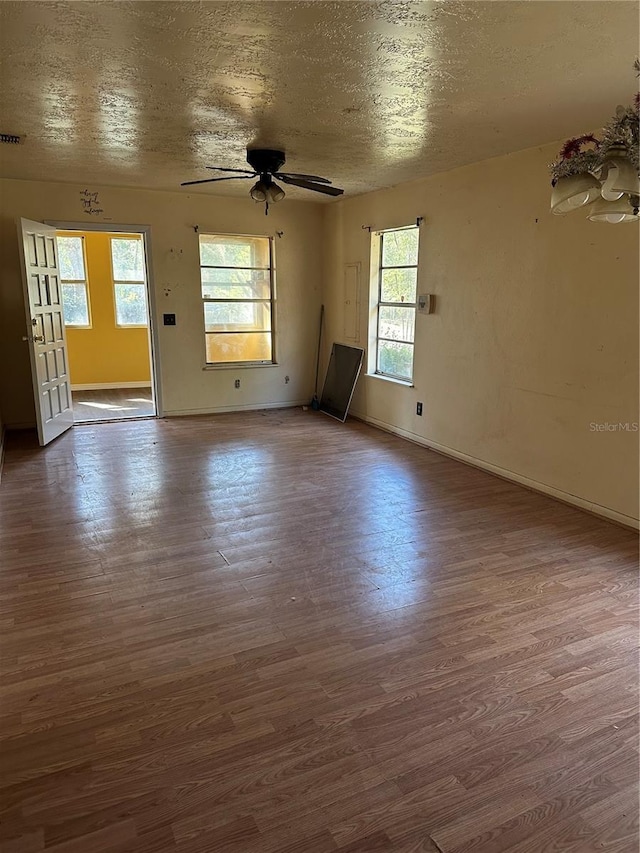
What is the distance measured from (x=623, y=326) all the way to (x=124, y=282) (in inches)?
265

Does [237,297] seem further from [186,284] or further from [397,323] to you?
[397,323]

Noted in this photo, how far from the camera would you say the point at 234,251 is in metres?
6.54

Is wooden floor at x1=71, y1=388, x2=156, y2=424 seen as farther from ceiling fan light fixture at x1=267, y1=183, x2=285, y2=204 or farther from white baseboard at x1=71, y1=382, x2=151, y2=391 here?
ceiling fan light fixture at x1=267, y1=183, x2=285, y2=204

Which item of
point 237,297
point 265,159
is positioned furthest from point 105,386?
point 265,159

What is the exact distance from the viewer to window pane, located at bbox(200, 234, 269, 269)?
6.39m

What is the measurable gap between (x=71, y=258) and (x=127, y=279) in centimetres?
77

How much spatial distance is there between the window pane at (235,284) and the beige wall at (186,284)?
157mm

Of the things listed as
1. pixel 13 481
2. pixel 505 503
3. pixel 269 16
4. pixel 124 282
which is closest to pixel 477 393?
pixel 505 503

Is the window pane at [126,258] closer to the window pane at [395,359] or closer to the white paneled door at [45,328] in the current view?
Result: the white paneled door at [45,328]

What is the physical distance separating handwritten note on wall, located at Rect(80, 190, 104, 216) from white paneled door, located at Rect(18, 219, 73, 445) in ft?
1.47

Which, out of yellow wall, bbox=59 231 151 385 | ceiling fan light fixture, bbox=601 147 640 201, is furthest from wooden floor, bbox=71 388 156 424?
ceiling fan light fixture, bbox=601 147 640 201

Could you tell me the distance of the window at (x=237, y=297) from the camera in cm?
646

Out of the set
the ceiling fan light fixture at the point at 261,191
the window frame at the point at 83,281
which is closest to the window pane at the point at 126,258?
the window frame at the point at 83,281

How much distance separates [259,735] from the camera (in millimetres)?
1865
